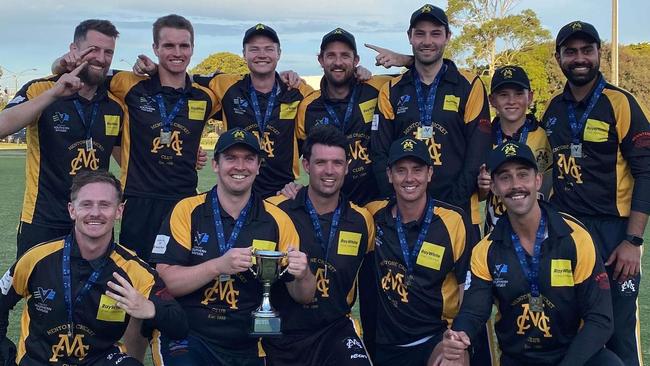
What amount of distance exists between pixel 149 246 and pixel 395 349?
2218mm

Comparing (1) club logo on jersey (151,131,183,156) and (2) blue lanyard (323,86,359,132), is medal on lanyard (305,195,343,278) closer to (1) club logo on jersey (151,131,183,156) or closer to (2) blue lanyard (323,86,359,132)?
(2) blue lanyard (323,86,359,132)

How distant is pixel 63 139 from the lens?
5.49 m

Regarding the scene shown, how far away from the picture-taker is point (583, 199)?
17.3ft

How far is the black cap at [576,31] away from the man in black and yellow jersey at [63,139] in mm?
3409

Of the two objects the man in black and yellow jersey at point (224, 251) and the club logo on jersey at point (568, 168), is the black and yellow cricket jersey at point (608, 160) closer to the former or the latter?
Answer: the club logo on jersey at point (568, 168)

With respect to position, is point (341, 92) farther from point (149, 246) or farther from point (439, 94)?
point (149, 246)

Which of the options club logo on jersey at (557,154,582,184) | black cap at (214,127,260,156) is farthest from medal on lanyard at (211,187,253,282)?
club logo on jersey at (557,154,582,184)

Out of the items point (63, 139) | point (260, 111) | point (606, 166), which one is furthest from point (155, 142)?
point (606, 166)

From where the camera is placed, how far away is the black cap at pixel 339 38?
5906 millimetres

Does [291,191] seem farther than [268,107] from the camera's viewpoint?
No

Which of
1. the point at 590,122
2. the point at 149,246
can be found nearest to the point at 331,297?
the point at 149,246

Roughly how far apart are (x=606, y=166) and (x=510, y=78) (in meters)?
0.98

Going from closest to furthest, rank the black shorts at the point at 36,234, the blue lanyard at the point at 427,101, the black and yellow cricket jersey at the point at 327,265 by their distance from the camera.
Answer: the black and yellow cricket jersey at the point at 327,265, the black shorts at the point at 36,234, the blue lanyard at the point at 427,101

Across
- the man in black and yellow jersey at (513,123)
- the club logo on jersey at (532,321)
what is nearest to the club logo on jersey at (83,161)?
the man in black and yellow jersey at (513,123)
